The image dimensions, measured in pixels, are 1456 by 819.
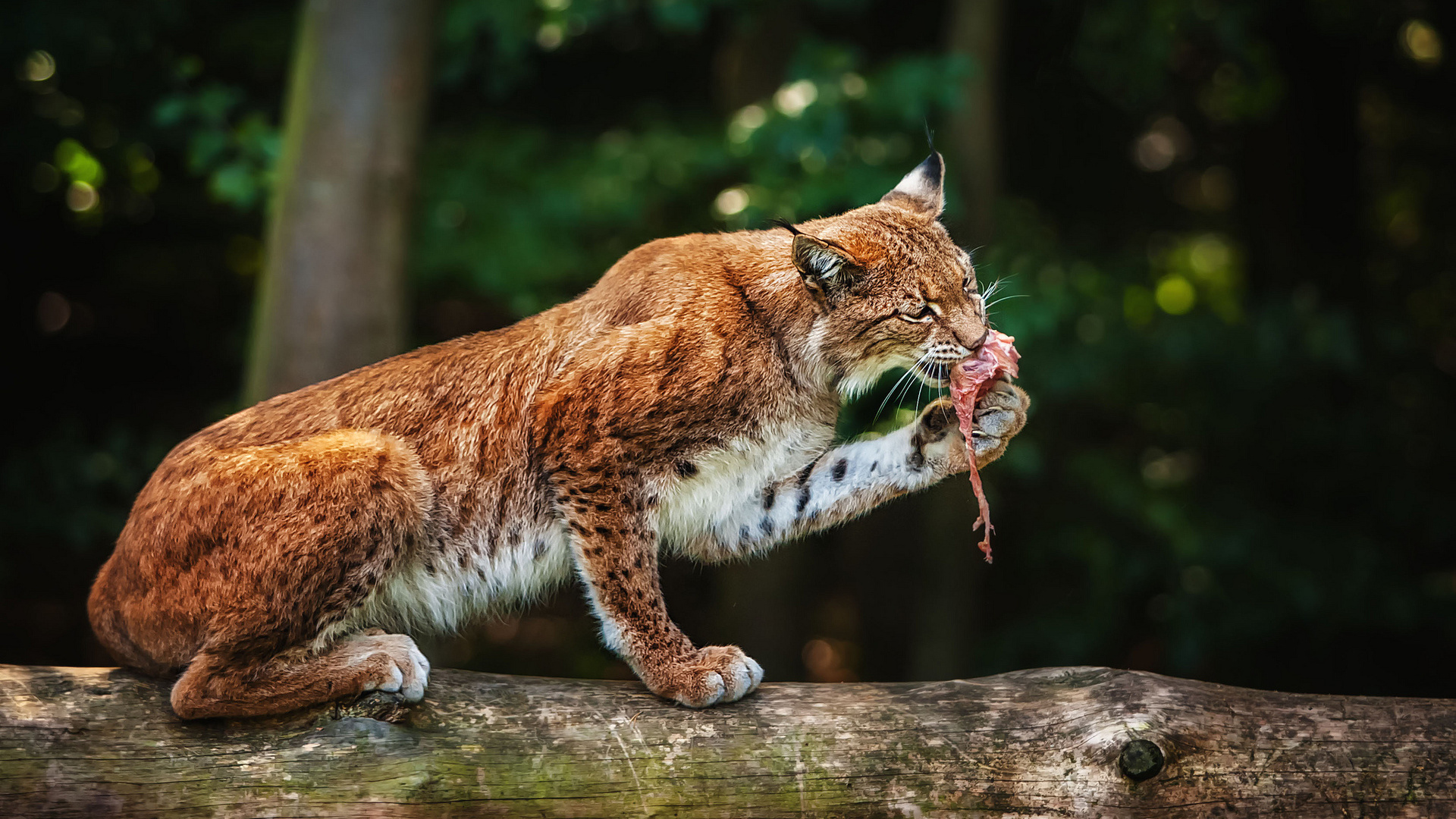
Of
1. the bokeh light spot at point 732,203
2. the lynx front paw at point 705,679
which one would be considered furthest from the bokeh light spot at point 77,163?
the lynx front paw at point 705,679

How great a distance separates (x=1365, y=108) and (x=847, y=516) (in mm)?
8941

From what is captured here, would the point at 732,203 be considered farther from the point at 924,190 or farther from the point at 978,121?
the point at 978,121

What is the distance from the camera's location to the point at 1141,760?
117 inches

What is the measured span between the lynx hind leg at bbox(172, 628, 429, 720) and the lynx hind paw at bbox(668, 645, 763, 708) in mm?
693

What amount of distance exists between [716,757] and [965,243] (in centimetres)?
380

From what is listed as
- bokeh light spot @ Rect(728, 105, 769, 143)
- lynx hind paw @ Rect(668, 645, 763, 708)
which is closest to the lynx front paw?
lynx hind paw @ Rect(668, 645, 763, 708)

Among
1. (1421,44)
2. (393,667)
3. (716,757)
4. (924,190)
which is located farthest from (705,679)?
(1421,44)

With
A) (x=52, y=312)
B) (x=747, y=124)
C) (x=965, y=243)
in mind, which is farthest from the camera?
(x=52, y=312)

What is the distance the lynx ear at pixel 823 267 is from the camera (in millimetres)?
3410

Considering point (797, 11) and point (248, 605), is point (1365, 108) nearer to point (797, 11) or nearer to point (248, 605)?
point (797, 11)

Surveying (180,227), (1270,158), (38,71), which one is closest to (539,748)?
(38,71)

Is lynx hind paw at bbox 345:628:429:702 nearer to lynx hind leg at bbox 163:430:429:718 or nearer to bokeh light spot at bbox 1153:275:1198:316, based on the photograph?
lynx hind leg at bbox 163:430:429:718

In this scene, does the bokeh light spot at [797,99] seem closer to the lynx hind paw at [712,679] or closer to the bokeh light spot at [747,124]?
the bokeh light spot at [747,124]

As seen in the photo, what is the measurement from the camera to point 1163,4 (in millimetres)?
6848
